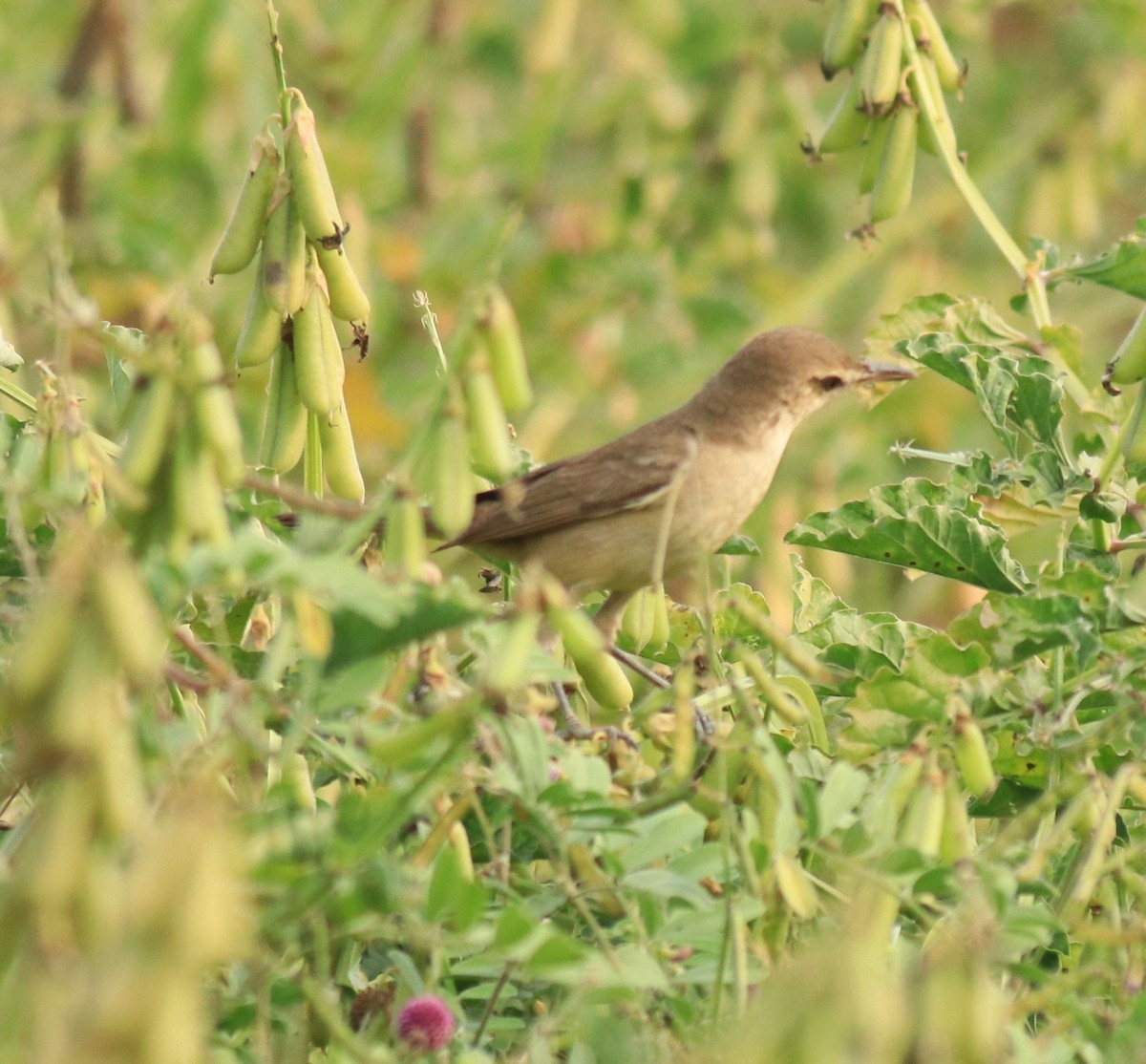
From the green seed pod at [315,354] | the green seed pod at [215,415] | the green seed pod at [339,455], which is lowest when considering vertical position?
the green seed pod at [215,415]

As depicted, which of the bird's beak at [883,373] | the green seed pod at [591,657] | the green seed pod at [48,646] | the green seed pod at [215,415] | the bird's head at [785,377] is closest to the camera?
the green seed pod at [48,646]

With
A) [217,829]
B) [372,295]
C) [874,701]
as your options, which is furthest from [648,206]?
[217,829]

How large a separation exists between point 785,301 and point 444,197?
176 cm

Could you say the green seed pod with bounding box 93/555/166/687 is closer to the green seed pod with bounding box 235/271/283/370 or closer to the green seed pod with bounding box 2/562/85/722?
the green seed pod with bounding box 2/562/85/722

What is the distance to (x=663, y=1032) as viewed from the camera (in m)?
1.82

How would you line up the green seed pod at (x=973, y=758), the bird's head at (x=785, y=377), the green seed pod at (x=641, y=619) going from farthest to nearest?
the bird's head at (x=785, y=377) → the green seed pod at (x=641, y=619) → the green seed pod at (x=973, y=758)

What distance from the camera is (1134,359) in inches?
101

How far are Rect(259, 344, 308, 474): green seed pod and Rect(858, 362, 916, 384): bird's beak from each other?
5.92ft

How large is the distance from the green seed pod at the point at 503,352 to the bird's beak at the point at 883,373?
254 cm

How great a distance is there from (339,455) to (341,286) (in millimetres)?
265

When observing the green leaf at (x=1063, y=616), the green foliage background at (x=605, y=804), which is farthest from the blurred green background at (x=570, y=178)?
the green leaf at (x=1063, y=616)

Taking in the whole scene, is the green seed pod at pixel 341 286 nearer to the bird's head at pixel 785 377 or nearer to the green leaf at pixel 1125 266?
the green leaf at pixel 1125 266

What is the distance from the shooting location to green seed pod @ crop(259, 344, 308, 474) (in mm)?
2709

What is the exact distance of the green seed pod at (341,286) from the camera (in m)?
2.60
